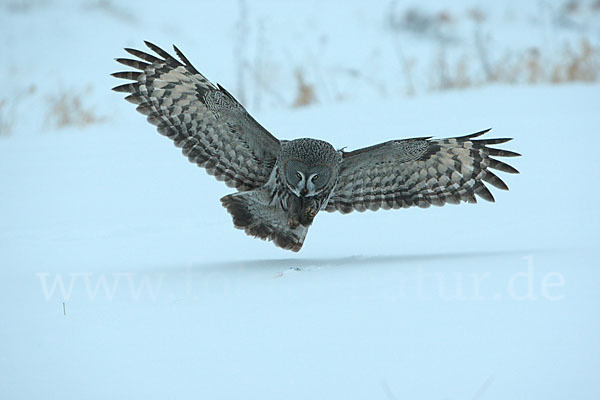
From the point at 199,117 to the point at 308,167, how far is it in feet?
2.18

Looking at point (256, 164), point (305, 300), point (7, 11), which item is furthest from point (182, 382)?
point (7, 11)

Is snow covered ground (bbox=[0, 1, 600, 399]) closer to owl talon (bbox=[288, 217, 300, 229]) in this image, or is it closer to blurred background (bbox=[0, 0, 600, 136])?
owl talon (bbox=[288, 217, 300, 229])

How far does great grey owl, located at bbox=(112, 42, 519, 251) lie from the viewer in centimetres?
383

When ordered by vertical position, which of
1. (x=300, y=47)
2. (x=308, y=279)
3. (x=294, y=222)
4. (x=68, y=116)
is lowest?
A: (x=308, y=279)

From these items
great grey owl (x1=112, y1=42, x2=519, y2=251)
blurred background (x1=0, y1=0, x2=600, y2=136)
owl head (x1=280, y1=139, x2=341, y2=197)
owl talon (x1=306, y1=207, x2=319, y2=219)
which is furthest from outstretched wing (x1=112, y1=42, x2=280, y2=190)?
blurred background (x1=0, y1=0, x2=600, y2=136)

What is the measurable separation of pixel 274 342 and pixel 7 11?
51.9ft

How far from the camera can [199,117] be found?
13.0ft

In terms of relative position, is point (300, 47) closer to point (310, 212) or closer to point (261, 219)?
point (261, 219)

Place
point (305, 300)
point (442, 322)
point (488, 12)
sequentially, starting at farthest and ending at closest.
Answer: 1. point (488, 12)
2. point (305, 300)
3. point (442, 322)

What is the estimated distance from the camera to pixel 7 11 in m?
16.2

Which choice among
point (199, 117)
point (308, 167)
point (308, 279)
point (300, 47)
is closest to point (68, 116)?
point (199, 117)

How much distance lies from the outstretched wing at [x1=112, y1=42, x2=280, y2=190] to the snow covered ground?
20.8 inches

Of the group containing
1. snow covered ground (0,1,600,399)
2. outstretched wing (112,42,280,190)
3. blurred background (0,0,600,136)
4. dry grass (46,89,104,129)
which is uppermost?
blurred background (0,0,600,136)

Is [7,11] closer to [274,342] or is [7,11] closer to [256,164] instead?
[256,164]
